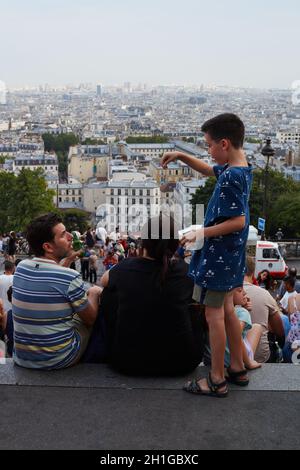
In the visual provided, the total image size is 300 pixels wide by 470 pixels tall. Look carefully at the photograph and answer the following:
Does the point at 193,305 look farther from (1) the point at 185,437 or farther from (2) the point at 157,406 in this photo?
(1) the point at 185,437

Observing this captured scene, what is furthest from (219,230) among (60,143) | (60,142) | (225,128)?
(60,142)

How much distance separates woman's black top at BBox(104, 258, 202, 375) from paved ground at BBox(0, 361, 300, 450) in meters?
0.09

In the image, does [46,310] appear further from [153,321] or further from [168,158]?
[168,158]

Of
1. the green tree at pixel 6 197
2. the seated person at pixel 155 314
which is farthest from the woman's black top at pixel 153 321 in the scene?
the green tree at pixel 6 197

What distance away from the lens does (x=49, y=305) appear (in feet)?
10.9

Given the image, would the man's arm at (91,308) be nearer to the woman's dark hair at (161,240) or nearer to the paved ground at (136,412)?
the paved ground at (136,412)

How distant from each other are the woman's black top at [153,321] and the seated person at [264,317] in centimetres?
72

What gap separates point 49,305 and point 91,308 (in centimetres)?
22

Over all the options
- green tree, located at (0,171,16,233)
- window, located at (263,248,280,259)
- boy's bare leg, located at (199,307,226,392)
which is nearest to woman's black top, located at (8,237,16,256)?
window, located at (263,248,280,259)

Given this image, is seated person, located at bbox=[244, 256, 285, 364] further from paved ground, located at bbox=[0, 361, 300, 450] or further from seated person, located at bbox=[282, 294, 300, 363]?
paved ground, located at bbox=[0, 361, 300, 450]

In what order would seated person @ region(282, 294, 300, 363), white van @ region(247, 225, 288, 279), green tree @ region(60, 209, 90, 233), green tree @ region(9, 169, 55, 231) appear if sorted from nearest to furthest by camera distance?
seated person @ region(282, 294, 300, 363) < white van @ region(247, 225, 288, 279) < green tree @ region(60, 209, 90, 233) < green tree @ region(9, 169, 55, 231)

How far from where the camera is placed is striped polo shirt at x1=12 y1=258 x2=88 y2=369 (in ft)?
10.9

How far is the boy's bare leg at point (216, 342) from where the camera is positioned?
3.18 m
